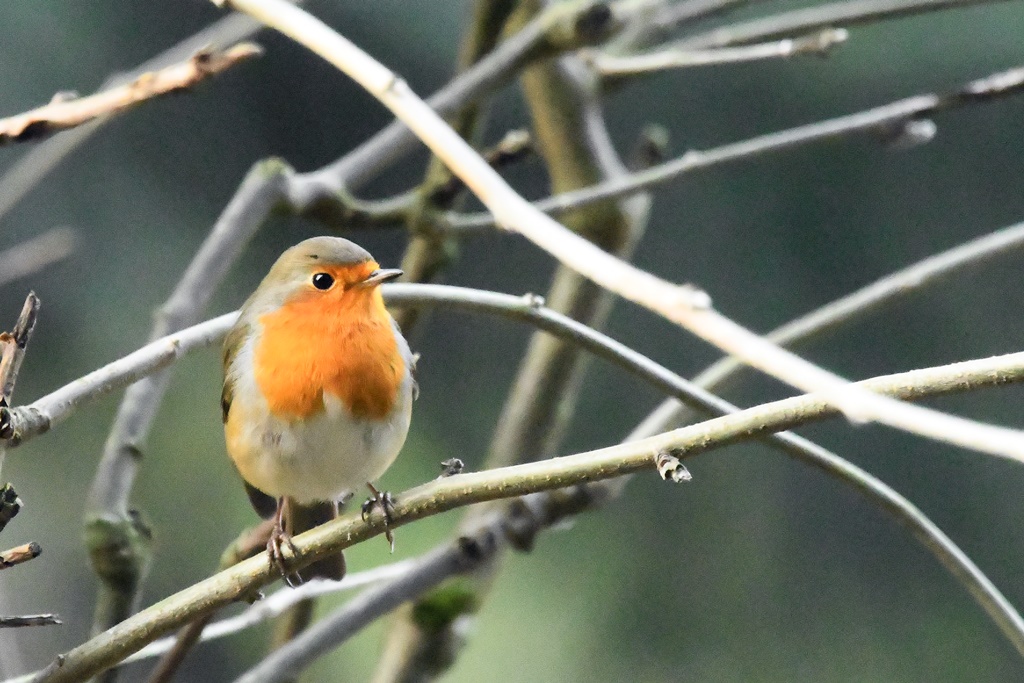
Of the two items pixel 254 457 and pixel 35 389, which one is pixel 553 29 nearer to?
pixel 254 457

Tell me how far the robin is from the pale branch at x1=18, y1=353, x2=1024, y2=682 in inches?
7.5

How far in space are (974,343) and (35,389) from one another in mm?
1417

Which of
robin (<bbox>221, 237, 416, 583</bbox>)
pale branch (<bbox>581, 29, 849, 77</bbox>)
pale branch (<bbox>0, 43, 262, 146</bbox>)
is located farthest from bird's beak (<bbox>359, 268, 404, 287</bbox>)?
pale branch (<bbox>581, 29, 849, 77</bbox>)

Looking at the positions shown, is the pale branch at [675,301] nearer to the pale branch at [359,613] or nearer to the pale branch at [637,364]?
the pale branch at [637,364]

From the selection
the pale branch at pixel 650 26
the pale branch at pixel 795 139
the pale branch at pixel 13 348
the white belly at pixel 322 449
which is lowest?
the pale branch at pixel 13 348

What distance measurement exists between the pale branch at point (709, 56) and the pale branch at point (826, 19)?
0.02 metres

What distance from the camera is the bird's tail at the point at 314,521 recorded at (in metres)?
1.08

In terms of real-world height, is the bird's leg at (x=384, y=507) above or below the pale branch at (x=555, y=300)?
below

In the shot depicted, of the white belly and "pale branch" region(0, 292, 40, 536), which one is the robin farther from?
"pale branch" region(0, 292, 40, 536)

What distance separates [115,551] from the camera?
925mm

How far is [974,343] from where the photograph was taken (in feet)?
5.69

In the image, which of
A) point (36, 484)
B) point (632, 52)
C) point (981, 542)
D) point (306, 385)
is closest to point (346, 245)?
point (306, 385)

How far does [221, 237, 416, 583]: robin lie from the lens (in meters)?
0.94

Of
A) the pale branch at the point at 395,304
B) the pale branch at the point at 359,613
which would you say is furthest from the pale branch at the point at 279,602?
the pale branch at the point at 395,304
